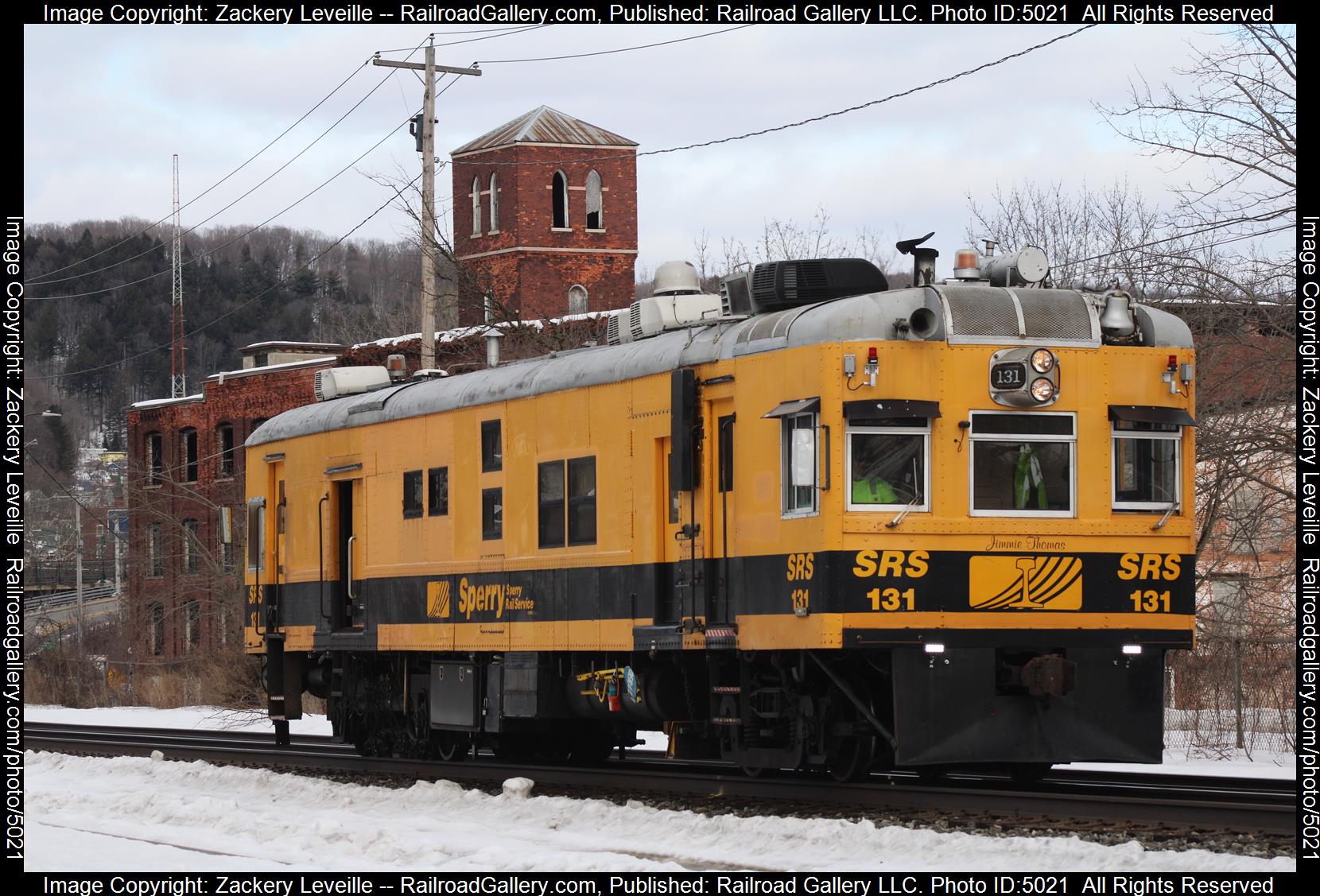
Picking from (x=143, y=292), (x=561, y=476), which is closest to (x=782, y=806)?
(x=561, y=476)

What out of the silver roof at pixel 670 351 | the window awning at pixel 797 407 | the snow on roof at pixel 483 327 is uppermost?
the snow on roof at pixel 483 327

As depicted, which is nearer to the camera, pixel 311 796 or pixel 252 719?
pixel 311 796

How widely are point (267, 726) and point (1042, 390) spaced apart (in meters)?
20.0

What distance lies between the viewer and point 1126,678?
14742mm

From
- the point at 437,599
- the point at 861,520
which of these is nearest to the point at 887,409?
the point at 861,520

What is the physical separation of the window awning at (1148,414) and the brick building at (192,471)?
4025 centimetres

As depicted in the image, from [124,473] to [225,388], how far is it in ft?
12.6

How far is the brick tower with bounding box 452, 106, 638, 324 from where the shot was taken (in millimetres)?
70250

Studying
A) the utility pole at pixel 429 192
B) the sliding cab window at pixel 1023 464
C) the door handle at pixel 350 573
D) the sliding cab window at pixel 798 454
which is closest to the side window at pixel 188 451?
the utility pole at pixel 429 192

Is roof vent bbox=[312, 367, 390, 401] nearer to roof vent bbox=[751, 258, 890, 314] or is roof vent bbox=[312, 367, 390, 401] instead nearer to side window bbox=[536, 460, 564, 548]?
side window bbox=[536, 460, 564, 548]

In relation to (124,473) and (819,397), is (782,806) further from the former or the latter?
(124,473)

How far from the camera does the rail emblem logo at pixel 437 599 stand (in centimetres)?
1978

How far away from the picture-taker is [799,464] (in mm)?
14352

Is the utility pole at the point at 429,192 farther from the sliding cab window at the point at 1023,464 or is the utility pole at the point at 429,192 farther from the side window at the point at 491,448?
the sliding cab window at the point at 1023,464
